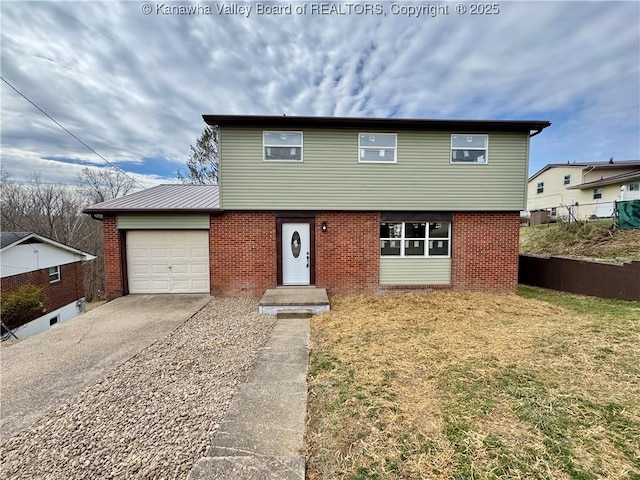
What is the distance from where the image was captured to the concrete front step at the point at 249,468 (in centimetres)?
215

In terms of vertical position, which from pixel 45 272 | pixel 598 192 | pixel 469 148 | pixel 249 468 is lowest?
pixel 45 272

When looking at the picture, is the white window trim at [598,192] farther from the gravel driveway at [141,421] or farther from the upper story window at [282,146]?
the gravel driveway at [141,421]

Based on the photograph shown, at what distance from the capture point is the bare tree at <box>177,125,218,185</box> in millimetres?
18109

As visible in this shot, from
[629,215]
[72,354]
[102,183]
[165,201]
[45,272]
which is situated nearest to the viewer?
[72,354]

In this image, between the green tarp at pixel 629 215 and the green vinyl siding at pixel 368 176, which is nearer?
the green vinyl siding at pixel 368 176

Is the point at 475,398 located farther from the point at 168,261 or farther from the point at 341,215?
the point at 168,261

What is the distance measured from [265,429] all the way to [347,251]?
6065mm

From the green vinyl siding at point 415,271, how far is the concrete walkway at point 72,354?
5640mm

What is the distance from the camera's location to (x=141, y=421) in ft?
9.50

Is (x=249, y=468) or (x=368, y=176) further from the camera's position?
(x=368, y=176)

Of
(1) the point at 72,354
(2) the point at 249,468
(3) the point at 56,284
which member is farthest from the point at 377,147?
(3) the point at 56,284

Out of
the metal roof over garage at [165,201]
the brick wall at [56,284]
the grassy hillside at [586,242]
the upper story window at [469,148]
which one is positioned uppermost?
the upper story window at [469,148]

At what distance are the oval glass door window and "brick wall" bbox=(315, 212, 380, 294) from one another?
1.95ft

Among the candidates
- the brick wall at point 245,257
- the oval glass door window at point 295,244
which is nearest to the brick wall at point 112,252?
the brick wall at point 245,257
